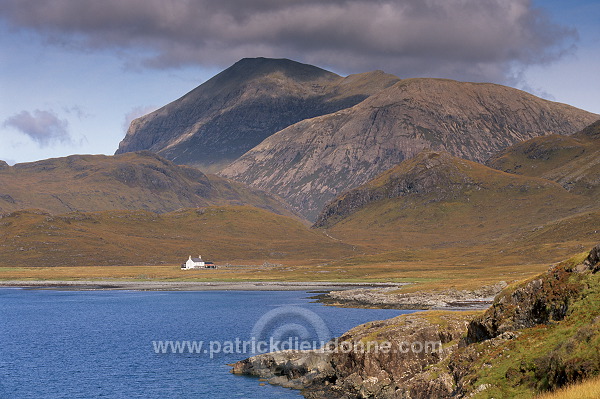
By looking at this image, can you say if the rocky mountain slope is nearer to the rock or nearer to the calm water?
the rock

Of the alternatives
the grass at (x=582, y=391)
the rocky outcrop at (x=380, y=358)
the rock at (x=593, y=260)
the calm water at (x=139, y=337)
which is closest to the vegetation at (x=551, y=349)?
the rock at (x=593, y=260)

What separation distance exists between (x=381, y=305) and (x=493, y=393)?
112 metres

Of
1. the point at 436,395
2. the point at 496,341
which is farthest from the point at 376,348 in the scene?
the point at 496,341

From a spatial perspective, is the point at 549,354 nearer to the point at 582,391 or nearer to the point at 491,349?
the point at 491,349

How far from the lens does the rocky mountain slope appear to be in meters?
33.3

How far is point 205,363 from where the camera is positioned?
82.4m

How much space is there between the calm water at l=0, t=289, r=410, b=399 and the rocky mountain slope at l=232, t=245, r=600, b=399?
358 inches

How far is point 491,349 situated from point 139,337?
3256 inches

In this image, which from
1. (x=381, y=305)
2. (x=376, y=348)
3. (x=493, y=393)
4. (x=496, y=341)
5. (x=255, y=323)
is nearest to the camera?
(x=493, y=393)

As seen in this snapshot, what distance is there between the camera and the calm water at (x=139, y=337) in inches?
2768

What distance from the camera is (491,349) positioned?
39.5 metres

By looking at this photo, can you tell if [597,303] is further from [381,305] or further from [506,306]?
[381,305]

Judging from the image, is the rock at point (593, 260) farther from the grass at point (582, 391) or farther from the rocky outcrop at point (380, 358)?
the rocky outcrop at point (380, 358)

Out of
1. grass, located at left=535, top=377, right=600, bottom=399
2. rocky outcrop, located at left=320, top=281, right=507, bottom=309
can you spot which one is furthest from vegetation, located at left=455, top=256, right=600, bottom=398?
rocky outcrop, located at left=320, top=281, right=507, bottom=309
